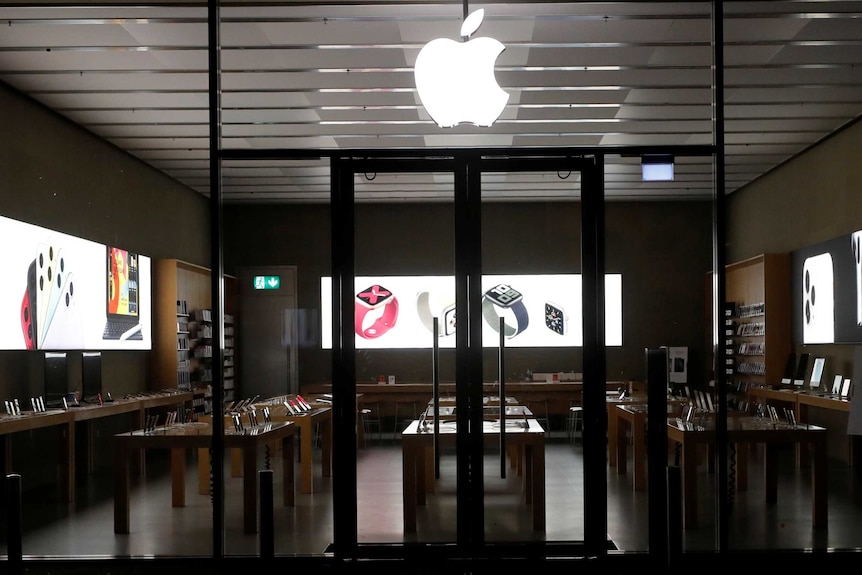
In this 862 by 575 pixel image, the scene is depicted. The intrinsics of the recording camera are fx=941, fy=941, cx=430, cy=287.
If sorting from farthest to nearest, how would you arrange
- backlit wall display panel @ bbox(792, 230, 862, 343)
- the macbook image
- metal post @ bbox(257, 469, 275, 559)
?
the macbook image, backlit wall display panel @ bbox(792, 230, 862, 343), metal post @ bbox(257, 469, 275, 559)

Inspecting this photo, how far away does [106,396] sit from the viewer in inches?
243

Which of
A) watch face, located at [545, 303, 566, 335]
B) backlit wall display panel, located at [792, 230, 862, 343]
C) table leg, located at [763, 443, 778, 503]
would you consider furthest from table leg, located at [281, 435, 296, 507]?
backlit wall display panel, located at [792, 230, 862, 343]

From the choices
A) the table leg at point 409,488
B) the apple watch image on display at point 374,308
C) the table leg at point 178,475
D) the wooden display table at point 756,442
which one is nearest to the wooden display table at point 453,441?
the table leg at point 409,488

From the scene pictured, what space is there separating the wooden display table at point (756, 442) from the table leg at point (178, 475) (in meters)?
3.28

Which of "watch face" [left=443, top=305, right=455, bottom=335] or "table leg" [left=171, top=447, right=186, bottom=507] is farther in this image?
"watch face" [left=443, top=305, right=455, bottom=335]

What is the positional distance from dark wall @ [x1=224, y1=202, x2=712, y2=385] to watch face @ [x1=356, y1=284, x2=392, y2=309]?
13cm

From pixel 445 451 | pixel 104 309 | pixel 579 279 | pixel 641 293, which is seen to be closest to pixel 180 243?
pixel 104 309

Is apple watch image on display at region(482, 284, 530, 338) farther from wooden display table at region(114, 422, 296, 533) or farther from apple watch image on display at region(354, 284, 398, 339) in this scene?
wooden display table at region(114, 422, 296, 533)

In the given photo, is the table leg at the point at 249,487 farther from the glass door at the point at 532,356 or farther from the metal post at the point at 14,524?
the metal post at the point at 14,524

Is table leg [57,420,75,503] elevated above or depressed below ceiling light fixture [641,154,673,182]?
below

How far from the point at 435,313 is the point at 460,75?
1786 mm

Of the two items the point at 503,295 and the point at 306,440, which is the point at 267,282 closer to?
the point at 306,440

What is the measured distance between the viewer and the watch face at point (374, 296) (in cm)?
640

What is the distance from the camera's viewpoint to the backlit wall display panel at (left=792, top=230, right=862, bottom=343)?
6.08 m
